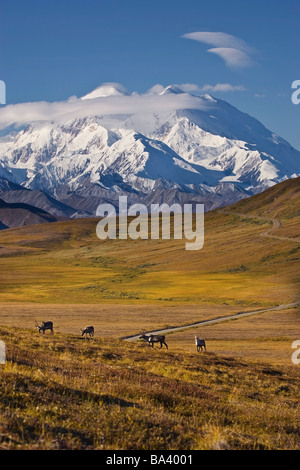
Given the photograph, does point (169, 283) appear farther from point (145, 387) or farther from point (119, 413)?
point (119, 413)

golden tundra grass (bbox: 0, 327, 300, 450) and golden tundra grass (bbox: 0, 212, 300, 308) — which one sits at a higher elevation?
golden tundra grass (bbox: 0, 212, 300, 308)

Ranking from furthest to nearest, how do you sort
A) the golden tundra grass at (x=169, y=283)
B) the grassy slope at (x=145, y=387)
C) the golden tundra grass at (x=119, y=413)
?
1. the golden tundra grass at (x=169, y=283)
2. the grassy slope at (x=145, y=387)
3. the golden tundra grass at (x=119, y=413)

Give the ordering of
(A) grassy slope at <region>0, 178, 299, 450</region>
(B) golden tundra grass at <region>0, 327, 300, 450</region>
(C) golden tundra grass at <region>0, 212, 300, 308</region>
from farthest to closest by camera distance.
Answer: (C) golden tundra grass at <region>0, 212, 300, 308</region>
(A) grassy slope at <region>0, 178, 299, 450</region>
(B) golden tundra grass at <region>0, 327, 300, 450</region>

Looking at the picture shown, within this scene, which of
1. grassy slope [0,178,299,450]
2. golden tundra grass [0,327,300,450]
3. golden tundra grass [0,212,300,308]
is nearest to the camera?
golden tundra grass [0,327,300,450]

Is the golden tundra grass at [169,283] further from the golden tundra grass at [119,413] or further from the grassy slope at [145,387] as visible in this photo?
the golden tundra grass at [119,413]

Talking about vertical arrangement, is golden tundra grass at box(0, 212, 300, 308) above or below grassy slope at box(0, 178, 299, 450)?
above

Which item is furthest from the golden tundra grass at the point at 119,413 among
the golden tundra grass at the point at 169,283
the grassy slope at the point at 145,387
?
the golden tundra grass at the point at 169,283

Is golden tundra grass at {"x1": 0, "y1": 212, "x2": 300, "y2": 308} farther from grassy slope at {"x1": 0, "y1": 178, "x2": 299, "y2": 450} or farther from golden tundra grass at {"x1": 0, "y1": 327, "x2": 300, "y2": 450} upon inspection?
golden tundra grass at {"x1": 0, "y1": 327, "x2": 300, "y2": 450}

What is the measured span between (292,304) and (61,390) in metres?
103

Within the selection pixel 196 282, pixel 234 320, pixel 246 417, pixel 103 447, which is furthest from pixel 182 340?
pixel 196 282

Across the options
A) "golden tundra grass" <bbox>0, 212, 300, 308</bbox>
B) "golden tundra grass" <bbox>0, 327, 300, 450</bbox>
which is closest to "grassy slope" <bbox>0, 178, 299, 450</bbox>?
"golden tundra grass" <bbox>0, 327, 300, 450</bbox>

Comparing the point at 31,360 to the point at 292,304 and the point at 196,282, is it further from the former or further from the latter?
the point at 196,282

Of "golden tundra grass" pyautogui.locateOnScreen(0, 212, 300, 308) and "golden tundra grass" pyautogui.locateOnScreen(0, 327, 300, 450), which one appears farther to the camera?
"golden tundra grass" pyautogui.locateOnScreen(0, 212, 300, 308)

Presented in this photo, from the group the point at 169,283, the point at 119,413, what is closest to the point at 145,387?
the point at 119,413
